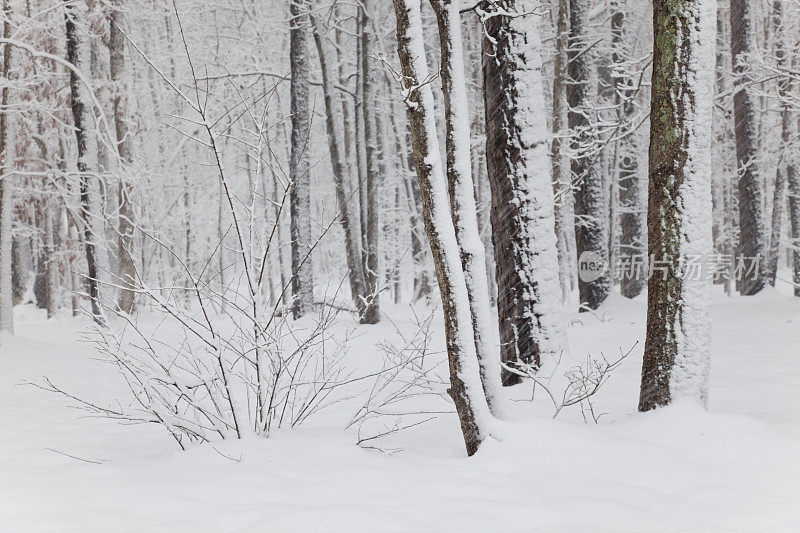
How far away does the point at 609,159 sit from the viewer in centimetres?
1839

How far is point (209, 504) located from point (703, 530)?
2040 mm

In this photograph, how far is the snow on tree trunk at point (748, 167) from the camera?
1187 centimetres

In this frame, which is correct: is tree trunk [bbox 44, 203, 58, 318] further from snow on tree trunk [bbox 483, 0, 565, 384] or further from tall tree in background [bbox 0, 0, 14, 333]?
snow on tree trunk [bbox 483, 0, 565, 384]

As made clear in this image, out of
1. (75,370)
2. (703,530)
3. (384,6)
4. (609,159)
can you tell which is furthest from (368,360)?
(609,159)

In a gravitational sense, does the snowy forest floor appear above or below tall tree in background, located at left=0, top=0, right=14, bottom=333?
below

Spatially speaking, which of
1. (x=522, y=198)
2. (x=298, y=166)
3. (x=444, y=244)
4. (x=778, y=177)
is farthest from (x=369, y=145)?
(x=778, y=177)

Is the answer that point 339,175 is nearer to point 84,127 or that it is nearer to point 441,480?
point 84,127

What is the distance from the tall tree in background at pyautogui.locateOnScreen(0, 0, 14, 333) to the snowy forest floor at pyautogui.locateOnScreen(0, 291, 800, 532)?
20.7ft

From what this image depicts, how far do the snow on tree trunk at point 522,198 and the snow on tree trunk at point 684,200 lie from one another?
1.13m

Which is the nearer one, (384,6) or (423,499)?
→ (423,499)

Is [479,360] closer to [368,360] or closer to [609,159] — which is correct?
[368,360]

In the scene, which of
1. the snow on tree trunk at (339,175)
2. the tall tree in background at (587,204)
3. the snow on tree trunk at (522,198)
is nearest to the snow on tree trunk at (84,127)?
the snow on tree trunk at (339,175)

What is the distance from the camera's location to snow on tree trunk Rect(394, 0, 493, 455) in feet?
10.9

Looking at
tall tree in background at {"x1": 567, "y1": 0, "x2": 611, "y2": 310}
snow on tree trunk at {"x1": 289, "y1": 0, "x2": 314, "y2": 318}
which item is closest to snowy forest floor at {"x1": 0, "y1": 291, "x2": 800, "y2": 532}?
tall tree in background at {"x1": 567, "y1": 0, "x2": 611, "y2": 310}
